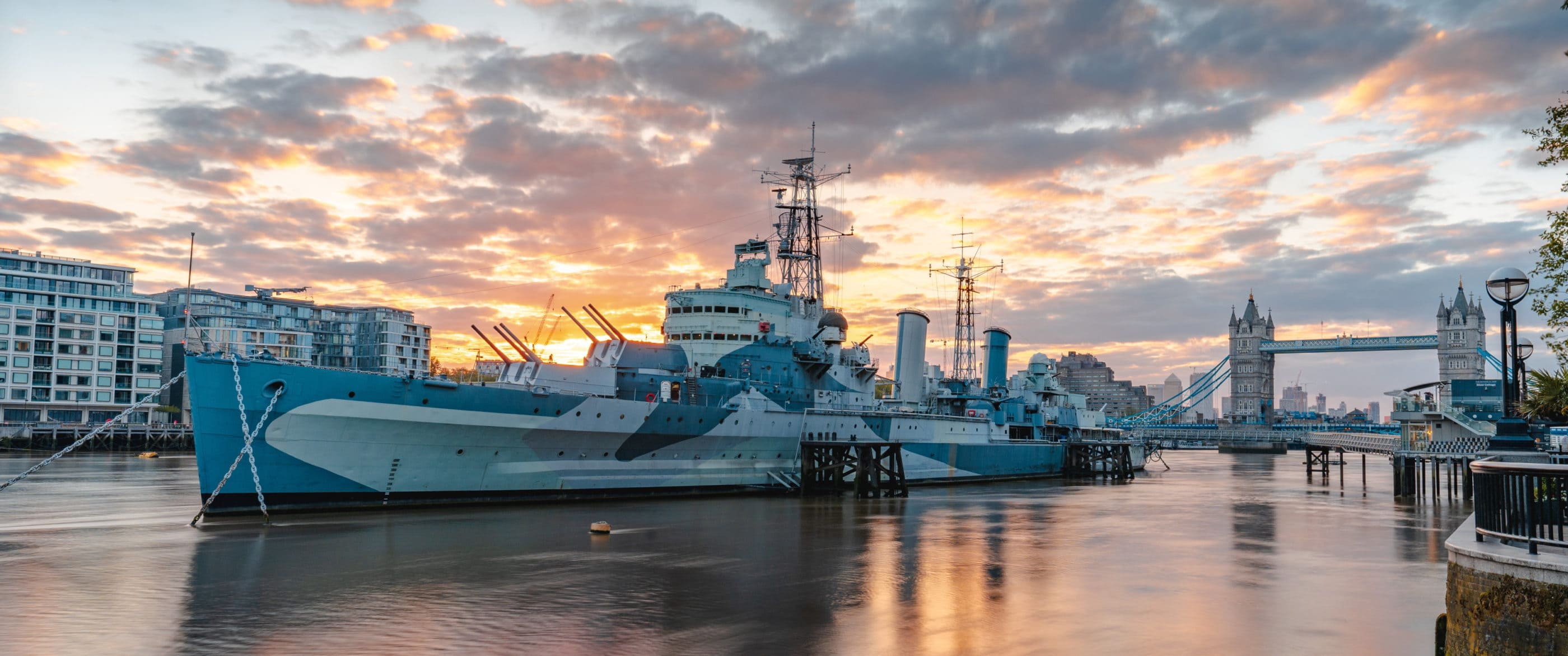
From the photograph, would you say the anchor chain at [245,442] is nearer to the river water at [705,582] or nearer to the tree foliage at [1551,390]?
the river water at [705,582]

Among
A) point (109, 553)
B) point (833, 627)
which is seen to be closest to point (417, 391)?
point (109, 553)

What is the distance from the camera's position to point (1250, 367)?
177000 mm

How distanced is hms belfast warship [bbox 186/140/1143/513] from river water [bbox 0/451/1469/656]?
1.29m

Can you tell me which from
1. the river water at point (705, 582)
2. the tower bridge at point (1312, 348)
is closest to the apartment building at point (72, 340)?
the river water at point (705, 582)

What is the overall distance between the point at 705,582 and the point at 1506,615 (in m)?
11.9

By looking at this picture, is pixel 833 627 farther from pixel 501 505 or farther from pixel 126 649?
pixel 501 505

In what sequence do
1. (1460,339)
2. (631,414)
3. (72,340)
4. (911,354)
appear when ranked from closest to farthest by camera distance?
(631,414) < (911,354) < (72,340) < (1460,339)

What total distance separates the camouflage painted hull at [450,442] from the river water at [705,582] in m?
0.95

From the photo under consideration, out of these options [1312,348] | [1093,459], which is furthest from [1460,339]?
[1093,459]

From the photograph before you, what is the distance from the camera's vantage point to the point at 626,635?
12945mm

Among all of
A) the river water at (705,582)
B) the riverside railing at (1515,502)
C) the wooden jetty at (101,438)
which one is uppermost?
the riverside railing at (1515,502)

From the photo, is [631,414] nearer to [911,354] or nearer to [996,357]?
[911,354]

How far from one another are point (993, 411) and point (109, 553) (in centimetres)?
4461

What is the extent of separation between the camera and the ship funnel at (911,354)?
49469mm
